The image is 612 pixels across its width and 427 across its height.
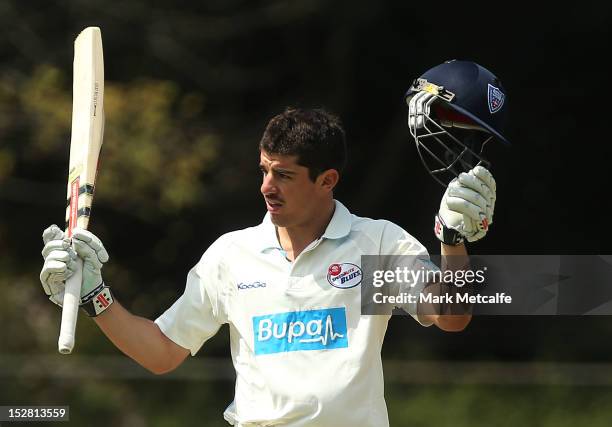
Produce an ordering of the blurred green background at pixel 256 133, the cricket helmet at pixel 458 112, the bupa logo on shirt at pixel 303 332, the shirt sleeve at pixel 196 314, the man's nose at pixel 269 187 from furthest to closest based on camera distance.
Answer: the blurred green background at pixel 256 133 < the shirt sleeve at pixel 196 314 < the man's nose at pixel 269 187 < the bupa logo on shirt at pixel 303 332 < the cricket helmet at pixel 458 112

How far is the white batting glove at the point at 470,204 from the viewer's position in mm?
3000

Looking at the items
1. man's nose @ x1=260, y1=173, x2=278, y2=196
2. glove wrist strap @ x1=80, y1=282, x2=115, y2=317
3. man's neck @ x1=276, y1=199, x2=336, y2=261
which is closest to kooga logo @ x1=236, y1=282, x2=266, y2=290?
man's neck @ x1=276, y1=199, x2=336, y2=261

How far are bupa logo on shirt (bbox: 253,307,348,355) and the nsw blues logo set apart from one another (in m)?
0.66

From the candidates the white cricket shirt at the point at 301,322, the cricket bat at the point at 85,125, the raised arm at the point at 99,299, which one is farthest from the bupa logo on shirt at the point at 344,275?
the cricket bat at the point at 85,125

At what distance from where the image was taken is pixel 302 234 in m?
3.46

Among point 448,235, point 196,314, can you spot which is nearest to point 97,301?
point 196,314

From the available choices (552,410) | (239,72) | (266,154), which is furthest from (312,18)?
(266,154)

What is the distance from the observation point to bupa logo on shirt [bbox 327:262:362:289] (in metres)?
3.34

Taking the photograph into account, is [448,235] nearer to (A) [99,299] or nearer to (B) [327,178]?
(B) [327,178]

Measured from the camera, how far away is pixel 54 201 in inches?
335

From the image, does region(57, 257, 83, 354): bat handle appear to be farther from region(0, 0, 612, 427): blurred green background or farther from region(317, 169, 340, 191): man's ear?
region(0, 0, 612, 427): blurred green background

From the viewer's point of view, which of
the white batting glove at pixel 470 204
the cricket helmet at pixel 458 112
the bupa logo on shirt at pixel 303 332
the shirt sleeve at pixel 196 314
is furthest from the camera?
the shirt sleeve at pixel 196 314

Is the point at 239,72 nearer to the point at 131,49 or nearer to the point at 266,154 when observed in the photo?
the point at 131,49

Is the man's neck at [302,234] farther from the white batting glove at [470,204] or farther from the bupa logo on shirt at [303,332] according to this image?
the white batting glove at [470,204]
